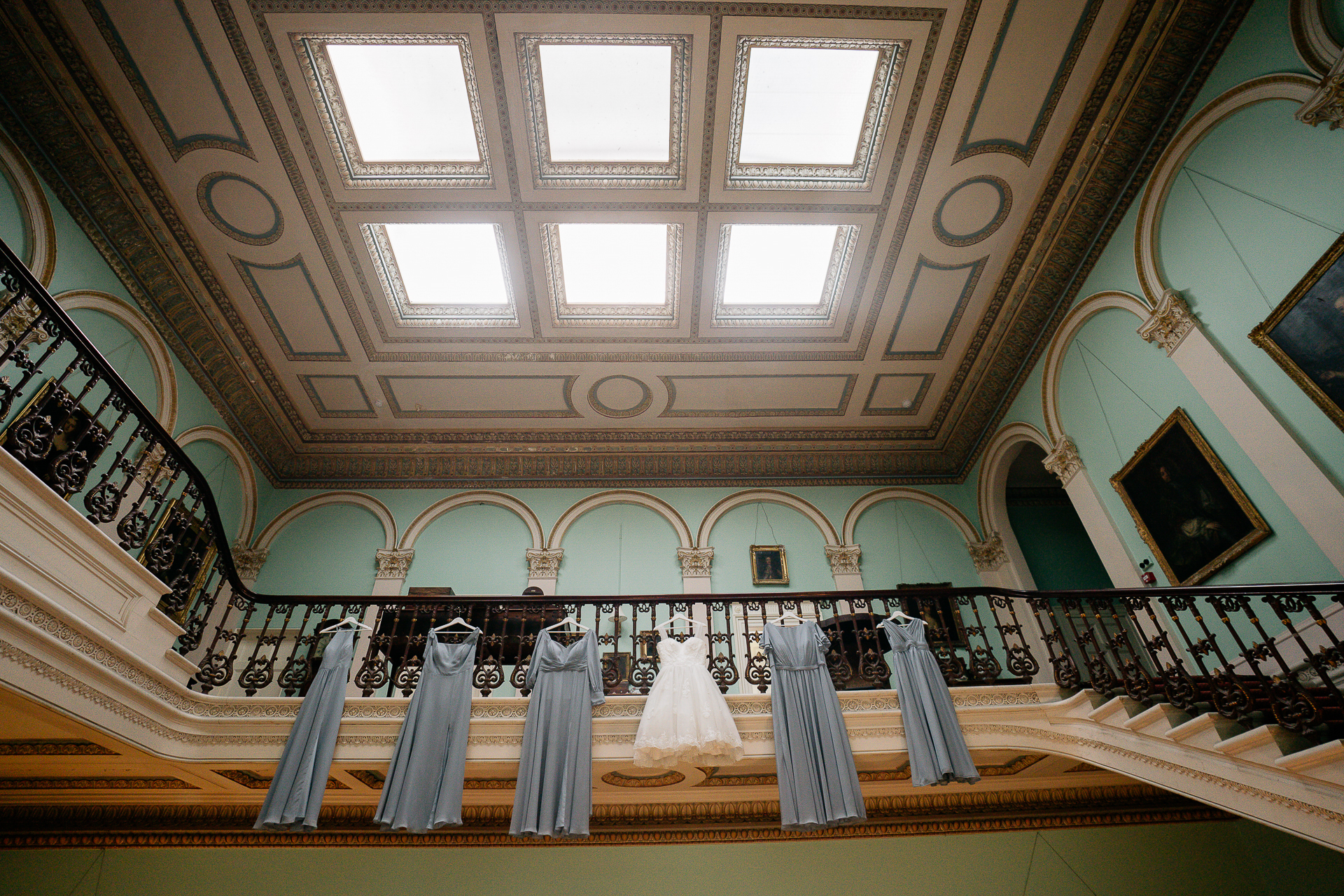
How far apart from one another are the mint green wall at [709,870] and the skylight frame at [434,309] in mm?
5693

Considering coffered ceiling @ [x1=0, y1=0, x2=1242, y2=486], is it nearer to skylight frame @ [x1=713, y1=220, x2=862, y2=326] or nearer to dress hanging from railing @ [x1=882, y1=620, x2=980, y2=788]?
skylight frame @ [x1=713, y1=220, x2=862, y2=326]

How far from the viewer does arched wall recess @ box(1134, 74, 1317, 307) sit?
518 cm

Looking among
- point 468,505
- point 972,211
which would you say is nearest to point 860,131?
point 972,211

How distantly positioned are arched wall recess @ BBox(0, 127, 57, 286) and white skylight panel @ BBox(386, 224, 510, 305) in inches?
113

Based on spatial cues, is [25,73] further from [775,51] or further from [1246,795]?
[1246,795]

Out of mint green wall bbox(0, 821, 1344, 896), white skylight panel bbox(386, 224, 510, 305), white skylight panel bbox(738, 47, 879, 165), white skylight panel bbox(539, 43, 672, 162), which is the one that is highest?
white skylight panel bbox(386, 224, 510, 305)

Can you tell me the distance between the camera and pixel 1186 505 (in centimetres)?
639

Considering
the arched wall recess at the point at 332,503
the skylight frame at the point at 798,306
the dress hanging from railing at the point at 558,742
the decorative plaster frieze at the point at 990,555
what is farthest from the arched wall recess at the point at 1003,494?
the arched wall recess at the point at 332,503

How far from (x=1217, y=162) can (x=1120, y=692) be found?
4.40 metres

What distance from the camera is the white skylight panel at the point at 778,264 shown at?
7887 millimetres

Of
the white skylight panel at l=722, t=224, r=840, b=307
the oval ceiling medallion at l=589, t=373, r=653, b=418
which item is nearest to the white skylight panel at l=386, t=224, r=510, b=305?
the oval ceiling medallion at l=589, t=373, r=653, b=418

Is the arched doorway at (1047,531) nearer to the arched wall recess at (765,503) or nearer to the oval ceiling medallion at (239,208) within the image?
the arched wall recess at (765,503)

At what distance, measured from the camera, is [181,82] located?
6176 mm

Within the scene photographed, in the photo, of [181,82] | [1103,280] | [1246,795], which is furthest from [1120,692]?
[181,82]
